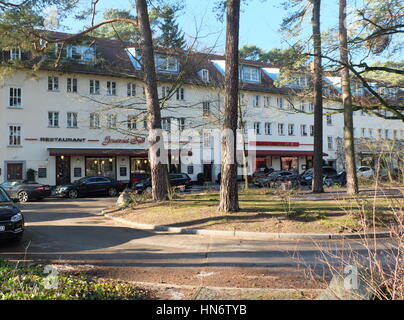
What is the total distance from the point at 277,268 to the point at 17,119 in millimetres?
27445

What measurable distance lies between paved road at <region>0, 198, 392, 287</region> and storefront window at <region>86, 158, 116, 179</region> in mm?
20545

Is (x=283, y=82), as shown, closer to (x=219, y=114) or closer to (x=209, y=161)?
(x=219, y=114)

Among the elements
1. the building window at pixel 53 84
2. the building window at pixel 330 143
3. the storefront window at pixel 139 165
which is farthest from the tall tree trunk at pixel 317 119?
the building window at pixel 330 143

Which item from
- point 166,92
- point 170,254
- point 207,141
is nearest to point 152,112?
point 170,254

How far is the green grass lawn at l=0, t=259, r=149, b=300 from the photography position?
12.2 ft

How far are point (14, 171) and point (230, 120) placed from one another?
→ 22.7m

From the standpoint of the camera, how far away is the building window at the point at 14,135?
26906mm

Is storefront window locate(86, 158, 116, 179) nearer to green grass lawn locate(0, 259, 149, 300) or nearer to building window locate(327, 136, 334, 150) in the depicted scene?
green grass lawn locate(0, 259, 149, 300)

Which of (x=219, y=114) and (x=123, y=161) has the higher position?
(x=219, y=114)

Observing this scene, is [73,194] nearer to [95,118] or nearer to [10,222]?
[95,118]

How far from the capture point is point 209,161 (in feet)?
119

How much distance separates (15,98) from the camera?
27469mm

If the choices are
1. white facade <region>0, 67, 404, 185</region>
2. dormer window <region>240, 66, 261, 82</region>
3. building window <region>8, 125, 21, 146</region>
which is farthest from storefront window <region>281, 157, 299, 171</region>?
building window <region>8, 125, 21, 146</region>
